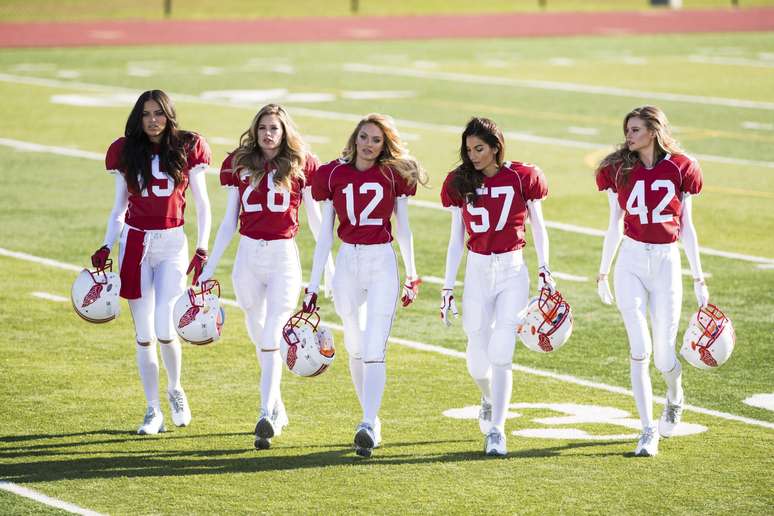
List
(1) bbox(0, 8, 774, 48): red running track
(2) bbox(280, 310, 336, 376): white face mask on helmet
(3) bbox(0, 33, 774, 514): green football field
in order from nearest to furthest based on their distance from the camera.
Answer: (3) bbox(0, 33, 774, 514): green football field
(2) bbox(280, 310, 336, 376): white face mask on helmet
(1) bbox(0, 8, 774, 48): red running track

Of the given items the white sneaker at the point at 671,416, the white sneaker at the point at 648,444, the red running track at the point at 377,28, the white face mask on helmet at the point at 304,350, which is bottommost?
the white sneaker at the point at 648,444

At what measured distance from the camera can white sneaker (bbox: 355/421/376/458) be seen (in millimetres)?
8672

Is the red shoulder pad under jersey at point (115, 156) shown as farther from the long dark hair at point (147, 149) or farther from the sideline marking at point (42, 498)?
the sideline marking at point (42, 498)

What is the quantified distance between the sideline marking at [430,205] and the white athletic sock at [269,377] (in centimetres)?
693

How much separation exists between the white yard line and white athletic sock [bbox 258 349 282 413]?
12368mm

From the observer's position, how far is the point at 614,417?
384 inches

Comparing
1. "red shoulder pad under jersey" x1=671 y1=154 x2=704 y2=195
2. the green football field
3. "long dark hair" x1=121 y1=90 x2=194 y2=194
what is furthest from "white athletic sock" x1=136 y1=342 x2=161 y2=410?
"red shoulder pad under jersey" x1=671 y1=154 x2=704 y2=195

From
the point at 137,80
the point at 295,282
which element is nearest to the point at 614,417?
the point at 295,282

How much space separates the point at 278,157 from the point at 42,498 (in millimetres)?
2469

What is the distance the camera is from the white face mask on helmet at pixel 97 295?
30.3ft

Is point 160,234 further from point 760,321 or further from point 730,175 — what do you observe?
point 730,175

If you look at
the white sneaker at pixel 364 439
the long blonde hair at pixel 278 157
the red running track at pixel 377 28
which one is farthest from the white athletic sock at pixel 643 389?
the red running track at pixel 377 28

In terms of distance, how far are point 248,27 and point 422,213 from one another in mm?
23092

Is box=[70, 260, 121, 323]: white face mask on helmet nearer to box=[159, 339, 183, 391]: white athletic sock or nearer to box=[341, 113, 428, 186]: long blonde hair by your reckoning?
box=[159, 339, 183, 391]: white athletic sock
